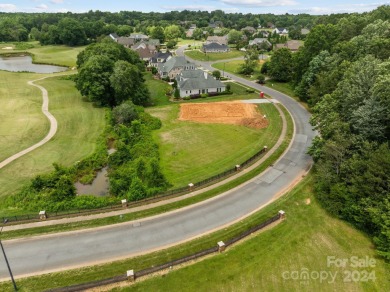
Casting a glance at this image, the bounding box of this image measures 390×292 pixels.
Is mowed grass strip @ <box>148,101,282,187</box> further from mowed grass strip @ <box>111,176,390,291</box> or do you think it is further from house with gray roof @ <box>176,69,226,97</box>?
house with gray roof @ <box>176,69,226,97</box>

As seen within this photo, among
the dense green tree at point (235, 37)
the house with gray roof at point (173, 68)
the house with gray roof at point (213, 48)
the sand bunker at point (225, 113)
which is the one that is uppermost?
the dense green tree at point (235, 37)

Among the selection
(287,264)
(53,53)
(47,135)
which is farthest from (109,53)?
(53,53)

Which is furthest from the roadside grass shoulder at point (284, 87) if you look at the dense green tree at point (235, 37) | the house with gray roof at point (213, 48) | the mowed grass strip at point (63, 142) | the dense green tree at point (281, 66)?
the dense green tree at point (235, 37)

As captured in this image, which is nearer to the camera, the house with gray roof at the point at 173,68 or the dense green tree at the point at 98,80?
the dense green tree at the point at 98,80

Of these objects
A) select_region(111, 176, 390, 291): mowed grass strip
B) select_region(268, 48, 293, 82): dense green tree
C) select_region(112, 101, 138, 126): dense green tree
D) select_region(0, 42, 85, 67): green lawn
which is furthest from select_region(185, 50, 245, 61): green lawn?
select_region(111, 176, 390, 291): mowed grass strip

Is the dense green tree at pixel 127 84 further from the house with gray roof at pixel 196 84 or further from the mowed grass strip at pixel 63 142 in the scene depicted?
the house with gray roof at pixel 196 84

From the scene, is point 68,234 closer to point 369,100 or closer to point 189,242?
point 189,242
